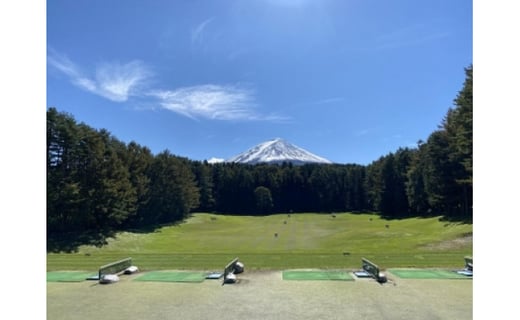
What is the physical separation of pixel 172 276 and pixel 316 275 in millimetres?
6504

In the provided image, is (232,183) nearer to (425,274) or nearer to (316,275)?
(316,275)

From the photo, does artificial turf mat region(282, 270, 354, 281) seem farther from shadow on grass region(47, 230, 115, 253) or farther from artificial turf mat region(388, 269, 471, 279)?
shadow on grass region(47, 230, 115, 253)

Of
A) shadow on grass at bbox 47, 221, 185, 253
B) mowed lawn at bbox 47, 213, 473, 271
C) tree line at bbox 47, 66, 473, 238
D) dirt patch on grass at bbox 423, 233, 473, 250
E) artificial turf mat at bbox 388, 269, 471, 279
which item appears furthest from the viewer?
tree line at bbox 47, 66, 473, 238

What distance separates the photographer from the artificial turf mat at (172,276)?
16.9m

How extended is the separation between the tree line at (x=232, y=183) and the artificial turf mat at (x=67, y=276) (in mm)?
20903

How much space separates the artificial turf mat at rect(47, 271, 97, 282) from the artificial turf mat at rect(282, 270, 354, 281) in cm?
914

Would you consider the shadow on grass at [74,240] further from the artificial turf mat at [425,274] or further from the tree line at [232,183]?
the artificial turf mat at [425,274]

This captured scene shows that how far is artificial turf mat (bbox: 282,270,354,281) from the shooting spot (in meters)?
Result: 16.8

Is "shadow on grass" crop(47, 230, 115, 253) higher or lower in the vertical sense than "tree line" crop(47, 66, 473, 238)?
lower

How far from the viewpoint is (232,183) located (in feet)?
317

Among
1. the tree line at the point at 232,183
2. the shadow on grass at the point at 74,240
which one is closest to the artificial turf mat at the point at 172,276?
the shadow on grass at the point at 74,240

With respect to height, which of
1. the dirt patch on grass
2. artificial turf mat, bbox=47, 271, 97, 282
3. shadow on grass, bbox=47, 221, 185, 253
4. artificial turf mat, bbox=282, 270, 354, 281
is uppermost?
→ artificial turf mat, bbox=282, 270, 354, 281

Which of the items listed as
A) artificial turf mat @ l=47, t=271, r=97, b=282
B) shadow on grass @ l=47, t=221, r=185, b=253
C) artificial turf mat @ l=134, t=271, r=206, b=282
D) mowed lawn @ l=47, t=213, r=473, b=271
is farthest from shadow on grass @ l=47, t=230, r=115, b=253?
artificial turf mat @ l=134, t=271, r=206, b=282
